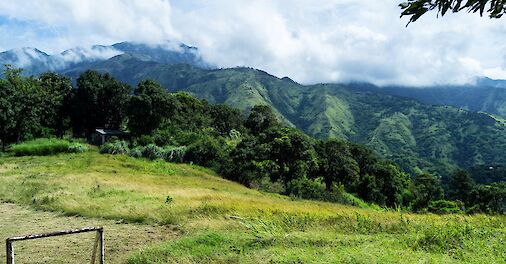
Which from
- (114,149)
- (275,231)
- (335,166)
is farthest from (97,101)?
(275,231)

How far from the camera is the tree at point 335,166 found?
2729 inches

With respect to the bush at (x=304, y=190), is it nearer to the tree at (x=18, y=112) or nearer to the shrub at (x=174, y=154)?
the shrub at (x=174, y=154)

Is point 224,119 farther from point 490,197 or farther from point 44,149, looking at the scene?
point 490,197

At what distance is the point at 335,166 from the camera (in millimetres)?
69562

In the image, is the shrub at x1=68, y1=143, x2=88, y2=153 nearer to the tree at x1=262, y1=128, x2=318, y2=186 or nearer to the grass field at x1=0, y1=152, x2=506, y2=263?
the tree at x1=262, y1=128, x2=318, y2=186

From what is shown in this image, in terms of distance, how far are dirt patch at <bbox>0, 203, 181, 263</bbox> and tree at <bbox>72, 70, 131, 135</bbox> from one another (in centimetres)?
5741

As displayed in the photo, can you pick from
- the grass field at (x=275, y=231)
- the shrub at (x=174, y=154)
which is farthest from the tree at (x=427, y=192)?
the grass field at (x=275, y=231)

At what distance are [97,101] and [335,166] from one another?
4629 centimetres

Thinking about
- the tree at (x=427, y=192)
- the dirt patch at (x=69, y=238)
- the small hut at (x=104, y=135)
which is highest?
the small hut at (x=104, y=135)

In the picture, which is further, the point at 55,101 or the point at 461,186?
the point at 461,186

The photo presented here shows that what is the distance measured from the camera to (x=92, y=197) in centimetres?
2305

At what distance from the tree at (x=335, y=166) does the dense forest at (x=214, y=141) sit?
179 millimetres

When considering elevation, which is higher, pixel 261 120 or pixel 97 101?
pixel 97 101

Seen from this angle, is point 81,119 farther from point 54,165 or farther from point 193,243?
point 193,243
